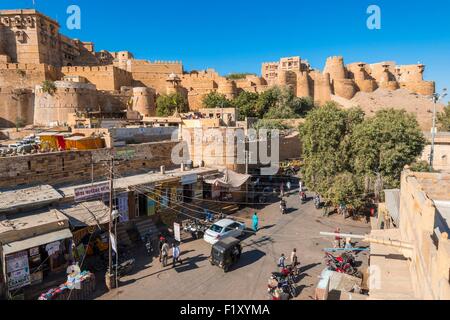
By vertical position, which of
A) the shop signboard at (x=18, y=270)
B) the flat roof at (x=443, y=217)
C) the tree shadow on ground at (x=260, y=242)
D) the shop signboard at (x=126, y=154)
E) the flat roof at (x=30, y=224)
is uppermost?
the shop signboard at (x=126, y=154)

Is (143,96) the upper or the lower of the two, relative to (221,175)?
upper

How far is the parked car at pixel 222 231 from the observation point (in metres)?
13.9

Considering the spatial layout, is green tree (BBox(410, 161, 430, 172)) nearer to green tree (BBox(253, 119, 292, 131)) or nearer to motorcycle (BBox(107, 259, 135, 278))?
motorcycle (BBox(107, 259, 135, 278))

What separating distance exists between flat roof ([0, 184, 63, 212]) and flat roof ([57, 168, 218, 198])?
0.59m

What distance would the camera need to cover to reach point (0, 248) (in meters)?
9.52

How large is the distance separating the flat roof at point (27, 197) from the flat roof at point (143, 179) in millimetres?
594

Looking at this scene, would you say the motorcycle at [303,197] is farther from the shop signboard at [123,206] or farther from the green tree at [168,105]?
the green tree at [168,105]

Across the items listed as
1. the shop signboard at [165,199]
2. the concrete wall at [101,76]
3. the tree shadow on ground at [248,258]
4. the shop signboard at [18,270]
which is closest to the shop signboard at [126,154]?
the shop signboard at [165,199]

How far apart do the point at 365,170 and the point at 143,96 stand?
35.3m

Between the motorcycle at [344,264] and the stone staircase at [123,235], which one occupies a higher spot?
the stone staircase at [123,235]

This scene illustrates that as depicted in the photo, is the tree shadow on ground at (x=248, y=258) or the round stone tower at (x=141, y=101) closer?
the tree shadow on ground at (x=248, y=258)

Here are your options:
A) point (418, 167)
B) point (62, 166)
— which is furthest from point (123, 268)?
point (418, 167)
